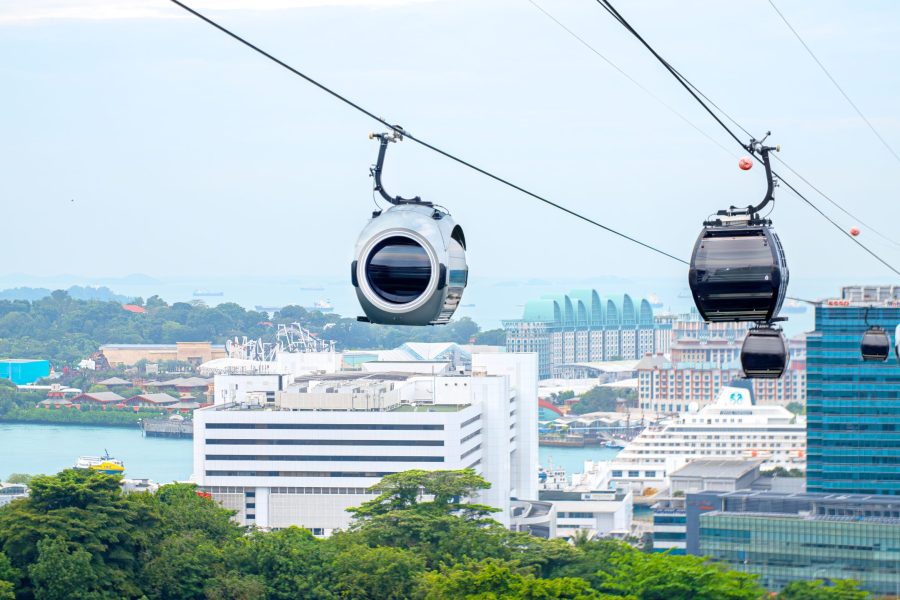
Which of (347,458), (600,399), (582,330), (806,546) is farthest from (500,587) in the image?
(582,330)

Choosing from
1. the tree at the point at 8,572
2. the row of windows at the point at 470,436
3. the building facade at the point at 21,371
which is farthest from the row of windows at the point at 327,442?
the building facade at the point at 21,371

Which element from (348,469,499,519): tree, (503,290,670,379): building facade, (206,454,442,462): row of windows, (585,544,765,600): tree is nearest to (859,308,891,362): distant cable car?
(585,544,765,600): tree

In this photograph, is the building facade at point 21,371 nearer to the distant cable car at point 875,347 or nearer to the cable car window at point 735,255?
the distant cable car at point 875,347

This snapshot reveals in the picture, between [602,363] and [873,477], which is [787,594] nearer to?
[873,477]

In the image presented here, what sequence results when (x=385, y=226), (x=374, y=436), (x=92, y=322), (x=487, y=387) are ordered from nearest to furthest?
(x=385, y=226)
(x=374, y=436)
(x=487, y=387)
(x=92, y=322)

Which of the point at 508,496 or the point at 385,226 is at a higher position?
the point at 385,226

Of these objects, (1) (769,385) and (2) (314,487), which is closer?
(2) (314,487)

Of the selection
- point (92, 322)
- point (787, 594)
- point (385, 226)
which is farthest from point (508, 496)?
point (92, 322)

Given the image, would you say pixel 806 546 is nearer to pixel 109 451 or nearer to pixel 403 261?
pixel 403 261

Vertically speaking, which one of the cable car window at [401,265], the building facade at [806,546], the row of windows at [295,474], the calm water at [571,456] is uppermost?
the cable car window at [401,265]
